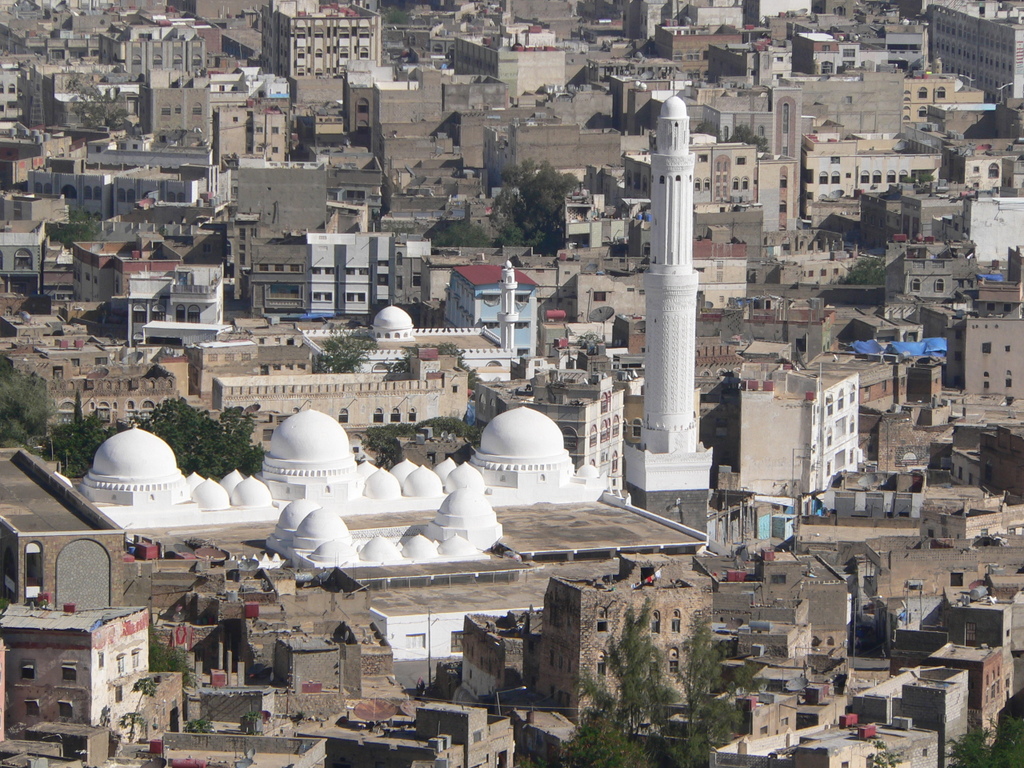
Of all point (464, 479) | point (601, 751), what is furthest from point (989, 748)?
point (464, 479)

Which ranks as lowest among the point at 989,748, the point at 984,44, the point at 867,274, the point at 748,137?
the point at 989,748

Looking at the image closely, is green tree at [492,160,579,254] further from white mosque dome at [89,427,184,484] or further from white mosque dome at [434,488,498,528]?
white mosque dome at [434,488,498,528]

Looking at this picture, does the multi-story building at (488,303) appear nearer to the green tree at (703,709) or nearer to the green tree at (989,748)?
the green tree at (989,748)

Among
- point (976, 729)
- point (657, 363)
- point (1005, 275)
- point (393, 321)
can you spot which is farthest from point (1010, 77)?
point (976, 729)

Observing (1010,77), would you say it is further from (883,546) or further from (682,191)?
(883,546)

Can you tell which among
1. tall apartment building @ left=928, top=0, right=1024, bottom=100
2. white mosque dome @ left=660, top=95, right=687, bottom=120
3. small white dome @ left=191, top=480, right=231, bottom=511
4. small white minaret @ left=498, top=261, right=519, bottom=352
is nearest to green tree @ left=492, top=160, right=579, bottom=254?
small white minaret @ left=498, top=261, right=519, bottom=352

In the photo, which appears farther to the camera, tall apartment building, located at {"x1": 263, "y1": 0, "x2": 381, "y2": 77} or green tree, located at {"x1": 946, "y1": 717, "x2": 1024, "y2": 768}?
tall apartment building, located at {"x1": 263, "y1": 0, "x2": 381, "y2": 77}

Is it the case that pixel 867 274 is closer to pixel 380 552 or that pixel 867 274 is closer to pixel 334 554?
pixel 380 552
